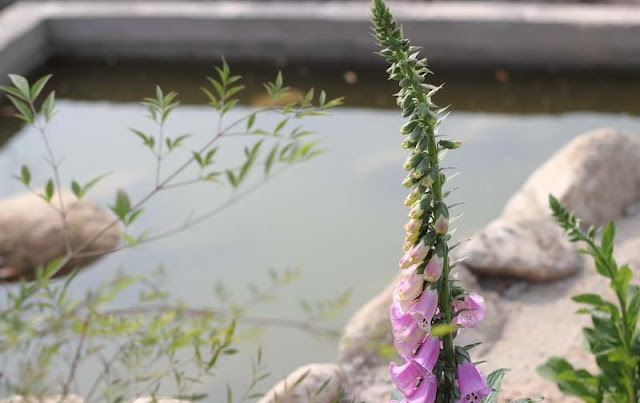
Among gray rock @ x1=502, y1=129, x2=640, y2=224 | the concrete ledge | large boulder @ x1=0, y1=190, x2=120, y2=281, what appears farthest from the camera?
the concrete ledge

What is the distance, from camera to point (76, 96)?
6.93 metres

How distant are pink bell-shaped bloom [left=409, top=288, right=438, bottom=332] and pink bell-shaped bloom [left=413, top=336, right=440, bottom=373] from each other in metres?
0.03

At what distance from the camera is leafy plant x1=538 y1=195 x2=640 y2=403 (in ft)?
6.50

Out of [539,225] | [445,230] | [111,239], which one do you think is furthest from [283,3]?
[445,230]

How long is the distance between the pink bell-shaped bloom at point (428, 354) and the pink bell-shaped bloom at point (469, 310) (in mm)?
63

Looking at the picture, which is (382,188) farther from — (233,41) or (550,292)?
(233,41)

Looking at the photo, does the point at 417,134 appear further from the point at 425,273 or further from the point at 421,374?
the point at 421,374

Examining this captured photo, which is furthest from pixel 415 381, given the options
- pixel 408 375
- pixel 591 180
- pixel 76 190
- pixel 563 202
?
pixel 591 180

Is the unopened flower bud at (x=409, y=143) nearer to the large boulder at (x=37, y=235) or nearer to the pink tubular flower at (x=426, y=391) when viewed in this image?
the pink tubular flower at (x=426, y=391)

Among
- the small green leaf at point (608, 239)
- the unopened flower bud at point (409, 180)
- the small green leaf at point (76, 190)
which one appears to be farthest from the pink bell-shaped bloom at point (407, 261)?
the small green leaf at point (76, 190)

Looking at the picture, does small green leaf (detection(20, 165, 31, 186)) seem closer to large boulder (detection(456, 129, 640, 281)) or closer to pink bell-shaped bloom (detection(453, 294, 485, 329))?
pink bell-shaped bloom (detection(453, 294, 485, 329))

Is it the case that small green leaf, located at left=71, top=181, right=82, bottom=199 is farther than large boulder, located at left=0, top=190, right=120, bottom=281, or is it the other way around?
large boulder, located at left=0, top=190, right=120, bottom=281

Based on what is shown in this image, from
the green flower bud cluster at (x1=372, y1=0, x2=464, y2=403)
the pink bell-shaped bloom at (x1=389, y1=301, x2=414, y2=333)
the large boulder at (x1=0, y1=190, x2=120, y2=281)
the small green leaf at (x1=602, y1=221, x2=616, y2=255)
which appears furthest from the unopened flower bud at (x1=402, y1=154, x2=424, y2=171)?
the large boulder at (x1=0, y1=190, x2=120, y2=281)

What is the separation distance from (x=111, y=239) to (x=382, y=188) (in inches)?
53.8
